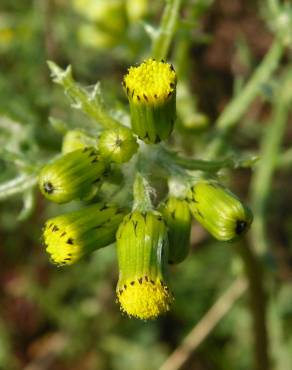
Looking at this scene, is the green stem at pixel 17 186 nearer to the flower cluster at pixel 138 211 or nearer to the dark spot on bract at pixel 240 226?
the flower cluster at pixel 138 211

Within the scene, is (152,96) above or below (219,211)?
above

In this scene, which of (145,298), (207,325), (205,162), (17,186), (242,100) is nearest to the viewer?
(145,298)

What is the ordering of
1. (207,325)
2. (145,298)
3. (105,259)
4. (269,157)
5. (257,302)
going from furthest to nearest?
1. (105,259)
2. (207,325)
3. (269,157)
4. (257,302)
5. (145,298)

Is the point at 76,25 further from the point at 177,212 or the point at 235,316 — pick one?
the point at 177,212

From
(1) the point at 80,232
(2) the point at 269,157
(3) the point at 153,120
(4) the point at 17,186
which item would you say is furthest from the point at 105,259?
(3) the point at 153,120

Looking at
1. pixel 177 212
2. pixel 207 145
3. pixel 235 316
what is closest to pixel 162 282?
pixel 177 212

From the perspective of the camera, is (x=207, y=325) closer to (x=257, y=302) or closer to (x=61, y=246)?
(x=257, y=302)
